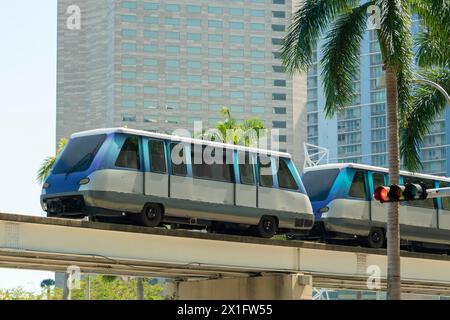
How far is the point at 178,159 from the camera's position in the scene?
99.8 feet

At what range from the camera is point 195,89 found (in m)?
190

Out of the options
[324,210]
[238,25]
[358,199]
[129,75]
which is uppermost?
[238,25]

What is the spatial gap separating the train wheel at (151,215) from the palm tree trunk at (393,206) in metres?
8.15

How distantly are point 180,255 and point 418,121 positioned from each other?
1184 cm

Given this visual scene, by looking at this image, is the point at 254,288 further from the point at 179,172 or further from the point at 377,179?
the point at 179,172

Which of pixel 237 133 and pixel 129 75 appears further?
pixel 129 75

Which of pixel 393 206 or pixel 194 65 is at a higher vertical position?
pixel 194 65

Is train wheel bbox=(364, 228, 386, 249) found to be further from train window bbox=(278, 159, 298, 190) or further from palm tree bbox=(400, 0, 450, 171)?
train window bbox=(278, 159, 298, 190)

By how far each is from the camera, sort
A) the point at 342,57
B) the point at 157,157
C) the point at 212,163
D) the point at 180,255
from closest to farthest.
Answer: the point at 157,157
the point at 212,163
the point at 180,255
the point at 342,57

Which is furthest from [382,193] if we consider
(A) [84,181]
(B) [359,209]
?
(B) [359,209]
